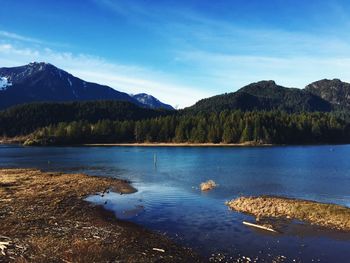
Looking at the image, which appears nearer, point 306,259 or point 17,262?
point 17,262

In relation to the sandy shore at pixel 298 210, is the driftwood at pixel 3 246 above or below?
below

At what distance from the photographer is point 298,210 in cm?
4156

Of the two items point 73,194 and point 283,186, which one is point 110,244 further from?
point 283,186

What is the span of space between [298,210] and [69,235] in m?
22.4

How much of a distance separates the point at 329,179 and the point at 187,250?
49.9m

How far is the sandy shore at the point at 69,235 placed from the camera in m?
27.7

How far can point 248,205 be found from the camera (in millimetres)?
44719

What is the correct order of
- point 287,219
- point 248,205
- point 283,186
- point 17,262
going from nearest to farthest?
point 17,262, point 287,219, point 248,205, point 283,186

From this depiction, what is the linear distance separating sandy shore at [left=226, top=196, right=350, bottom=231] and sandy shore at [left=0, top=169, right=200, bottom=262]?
12995 mm

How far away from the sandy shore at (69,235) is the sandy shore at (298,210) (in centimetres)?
1300

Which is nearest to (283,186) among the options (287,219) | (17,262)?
(287,219)

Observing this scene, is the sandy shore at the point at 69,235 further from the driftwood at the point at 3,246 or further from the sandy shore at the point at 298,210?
the sandy shore at the point at 298,210

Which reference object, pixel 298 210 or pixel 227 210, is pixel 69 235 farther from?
pixel 298 210

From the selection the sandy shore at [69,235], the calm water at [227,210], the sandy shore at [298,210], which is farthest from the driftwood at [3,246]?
the sandy shore at [298,210]
